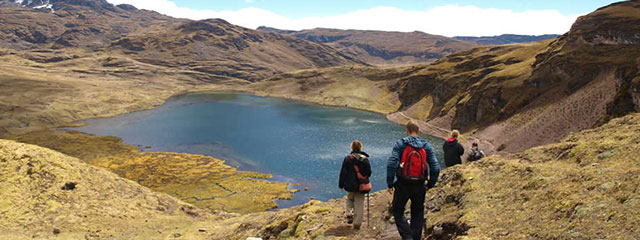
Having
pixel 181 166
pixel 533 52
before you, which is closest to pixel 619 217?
pixel 181 166

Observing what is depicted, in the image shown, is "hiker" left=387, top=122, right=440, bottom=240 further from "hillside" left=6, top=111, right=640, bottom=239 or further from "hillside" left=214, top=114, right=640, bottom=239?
"hillside" left=6, top=111, right=640, bottom=239

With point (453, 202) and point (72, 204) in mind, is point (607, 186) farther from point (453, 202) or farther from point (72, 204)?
point (72, 204)

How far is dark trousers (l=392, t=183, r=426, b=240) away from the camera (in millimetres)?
12101

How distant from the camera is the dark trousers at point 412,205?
12.1m

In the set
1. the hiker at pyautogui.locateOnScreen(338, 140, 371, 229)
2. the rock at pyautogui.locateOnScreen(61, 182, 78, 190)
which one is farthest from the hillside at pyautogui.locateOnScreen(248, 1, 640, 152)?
the rock at pyautogui.locateOnScreen(61, 182, 78, 190)

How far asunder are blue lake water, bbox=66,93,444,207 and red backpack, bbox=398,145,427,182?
2013 inches

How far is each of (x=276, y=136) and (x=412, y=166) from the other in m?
108

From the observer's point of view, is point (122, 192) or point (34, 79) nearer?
point (122, 192)

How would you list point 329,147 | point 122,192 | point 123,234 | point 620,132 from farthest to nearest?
point 329,147 → point 122,192 → point 123,234 → point 620,132

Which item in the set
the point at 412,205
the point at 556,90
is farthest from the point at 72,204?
the point at 556,90

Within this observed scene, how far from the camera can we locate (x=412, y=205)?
12516 mm

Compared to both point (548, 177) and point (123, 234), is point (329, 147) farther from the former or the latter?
point (548, 177)

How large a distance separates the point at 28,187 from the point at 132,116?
137234mm

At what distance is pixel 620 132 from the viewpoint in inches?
747
